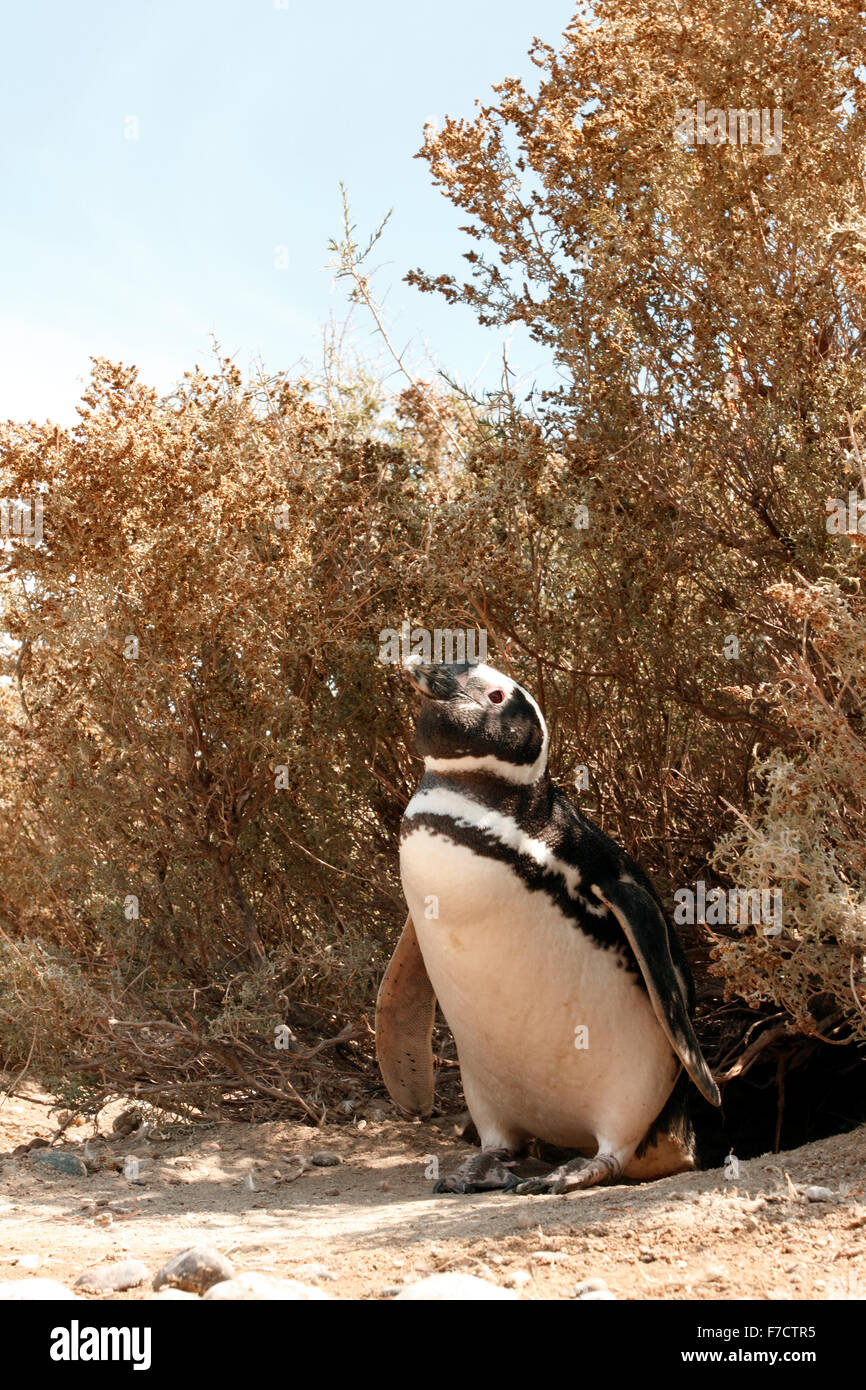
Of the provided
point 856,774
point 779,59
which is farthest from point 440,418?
point 856,774

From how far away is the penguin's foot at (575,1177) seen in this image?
3.87 m

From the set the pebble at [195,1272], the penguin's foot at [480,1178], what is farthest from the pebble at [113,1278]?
the penguin's foot at [480,1178]

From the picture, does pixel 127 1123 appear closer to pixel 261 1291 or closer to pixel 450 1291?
pixel 261 1291

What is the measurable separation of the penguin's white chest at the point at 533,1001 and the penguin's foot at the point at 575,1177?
106mm

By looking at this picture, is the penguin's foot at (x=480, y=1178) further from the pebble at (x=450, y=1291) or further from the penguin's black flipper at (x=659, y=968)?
the pebble at (x=450, y=1291)

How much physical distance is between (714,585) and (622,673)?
0.50 meters

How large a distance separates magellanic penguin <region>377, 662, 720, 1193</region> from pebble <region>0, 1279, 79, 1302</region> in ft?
5.25

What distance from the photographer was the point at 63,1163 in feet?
15.4

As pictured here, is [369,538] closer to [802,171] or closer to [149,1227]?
[802,171]

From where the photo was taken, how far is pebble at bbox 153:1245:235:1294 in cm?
280

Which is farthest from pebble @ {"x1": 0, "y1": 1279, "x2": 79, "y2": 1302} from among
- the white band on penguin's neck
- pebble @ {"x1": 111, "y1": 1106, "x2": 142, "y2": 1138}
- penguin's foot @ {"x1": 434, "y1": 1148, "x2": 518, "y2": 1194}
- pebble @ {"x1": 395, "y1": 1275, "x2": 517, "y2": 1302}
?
pebble @ {"x1": 111, "y1": 1106, "x2": 142, "y2": 1138}

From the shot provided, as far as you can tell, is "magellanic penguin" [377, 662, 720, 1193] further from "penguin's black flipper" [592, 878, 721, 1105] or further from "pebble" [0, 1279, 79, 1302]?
"pebble" [0, 1279, 79, 1302]

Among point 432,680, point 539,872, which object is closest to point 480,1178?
point 539,872

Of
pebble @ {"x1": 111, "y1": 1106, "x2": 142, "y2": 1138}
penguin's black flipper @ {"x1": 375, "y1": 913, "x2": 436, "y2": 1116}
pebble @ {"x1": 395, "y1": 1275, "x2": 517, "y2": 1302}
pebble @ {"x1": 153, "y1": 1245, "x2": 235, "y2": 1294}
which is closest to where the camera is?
pebble @ {"x1": 395, "y1": 1275, "x2": 517, "y2": 1302}
